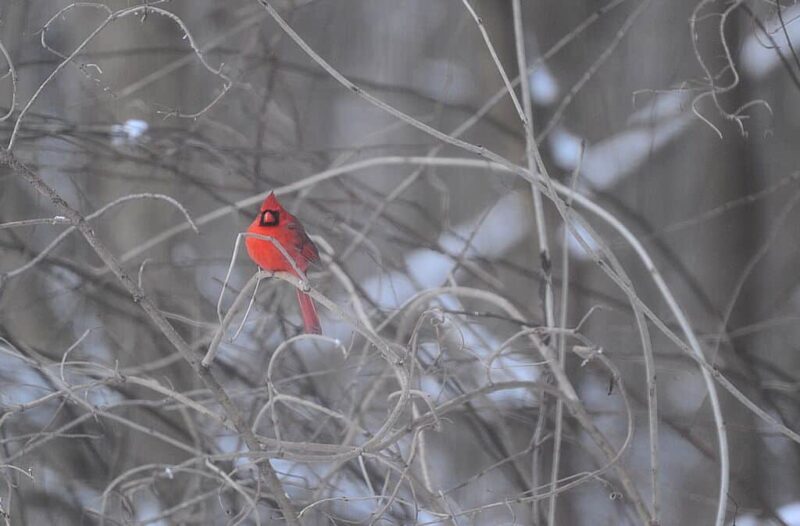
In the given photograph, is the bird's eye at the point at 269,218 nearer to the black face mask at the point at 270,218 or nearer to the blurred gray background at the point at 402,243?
the black face mask at the point at 270,218

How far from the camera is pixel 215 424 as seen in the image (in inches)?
49.3

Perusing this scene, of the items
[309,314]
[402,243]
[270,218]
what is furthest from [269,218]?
[402,243]

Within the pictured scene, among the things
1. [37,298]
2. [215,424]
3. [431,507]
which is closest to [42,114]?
[37,298]

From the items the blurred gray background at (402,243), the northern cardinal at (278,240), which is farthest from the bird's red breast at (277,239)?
the blurred gray background at (402,243)

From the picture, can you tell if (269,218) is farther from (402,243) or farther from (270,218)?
(402,243)

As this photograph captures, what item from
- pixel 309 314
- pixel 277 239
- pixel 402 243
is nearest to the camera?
pixel 277 239

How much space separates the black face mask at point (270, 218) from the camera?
96 cm

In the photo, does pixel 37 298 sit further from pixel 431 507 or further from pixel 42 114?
pixel 431 507

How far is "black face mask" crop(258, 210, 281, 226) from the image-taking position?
3.14ft

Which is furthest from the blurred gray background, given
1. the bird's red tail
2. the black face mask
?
the black face mask

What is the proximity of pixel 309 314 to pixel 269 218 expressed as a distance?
0.18 metres

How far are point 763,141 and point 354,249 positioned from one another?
2.00ft

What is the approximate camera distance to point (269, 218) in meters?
0.96

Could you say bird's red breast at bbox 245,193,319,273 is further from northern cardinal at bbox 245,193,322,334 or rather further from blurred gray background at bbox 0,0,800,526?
blurred gray background at bbox 0,0,800,526
